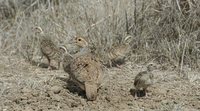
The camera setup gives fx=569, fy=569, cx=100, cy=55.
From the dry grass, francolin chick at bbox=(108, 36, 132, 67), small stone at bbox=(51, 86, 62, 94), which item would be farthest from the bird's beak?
small stone at bbox=(51, 86, 62, 94)

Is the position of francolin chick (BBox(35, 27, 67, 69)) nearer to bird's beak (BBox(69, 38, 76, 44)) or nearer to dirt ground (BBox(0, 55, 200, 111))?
bird's beak (BBox(69, 38, 76, 44))

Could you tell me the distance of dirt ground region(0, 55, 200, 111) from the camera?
7.51 meters

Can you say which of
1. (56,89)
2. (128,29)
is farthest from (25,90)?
(128,29)

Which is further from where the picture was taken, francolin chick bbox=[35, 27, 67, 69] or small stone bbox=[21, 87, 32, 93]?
francolin chick bbox=[35, 27, 67, 69]

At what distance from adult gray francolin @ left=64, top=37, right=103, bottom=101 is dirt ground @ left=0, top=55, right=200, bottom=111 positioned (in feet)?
0.63

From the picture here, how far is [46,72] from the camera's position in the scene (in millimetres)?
9070

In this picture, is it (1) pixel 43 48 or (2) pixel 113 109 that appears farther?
(1) pixel 43 48

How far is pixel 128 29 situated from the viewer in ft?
32.4

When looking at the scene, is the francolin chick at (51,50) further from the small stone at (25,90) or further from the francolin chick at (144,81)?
the francolin chick at (144,81)

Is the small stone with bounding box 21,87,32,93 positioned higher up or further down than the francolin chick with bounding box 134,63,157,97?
further down

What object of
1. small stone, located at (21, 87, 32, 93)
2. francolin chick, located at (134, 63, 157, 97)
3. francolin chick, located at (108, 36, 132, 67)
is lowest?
small stone, located at (21, 87, 32, 93)

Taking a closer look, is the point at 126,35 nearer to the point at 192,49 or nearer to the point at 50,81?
the point at 192,49

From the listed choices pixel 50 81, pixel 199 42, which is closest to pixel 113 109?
pixel 50 81

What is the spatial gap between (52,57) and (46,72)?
501 mm
